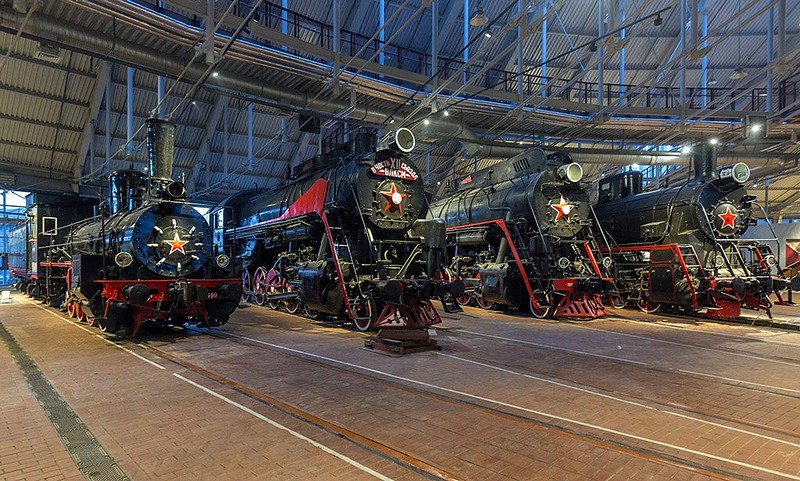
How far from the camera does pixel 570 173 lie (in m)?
11.2

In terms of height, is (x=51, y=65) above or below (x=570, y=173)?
above

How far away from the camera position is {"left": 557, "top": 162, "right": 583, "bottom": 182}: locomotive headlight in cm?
1112

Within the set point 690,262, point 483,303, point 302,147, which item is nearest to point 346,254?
point 483,303

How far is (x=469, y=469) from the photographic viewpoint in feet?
10.2

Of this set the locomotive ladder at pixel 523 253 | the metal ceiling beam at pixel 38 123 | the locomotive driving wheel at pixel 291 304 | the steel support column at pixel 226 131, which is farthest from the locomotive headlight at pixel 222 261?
the metal ceiling beam at pixel 38 123

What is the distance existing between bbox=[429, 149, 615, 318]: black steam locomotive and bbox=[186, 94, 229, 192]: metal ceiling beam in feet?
46.9

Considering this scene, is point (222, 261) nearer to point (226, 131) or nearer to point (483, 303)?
point (483, 303)

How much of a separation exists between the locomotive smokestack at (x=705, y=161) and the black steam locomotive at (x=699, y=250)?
0.02 meters

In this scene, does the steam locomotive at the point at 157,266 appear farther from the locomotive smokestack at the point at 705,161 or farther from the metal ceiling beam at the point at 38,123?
the metal ceiling beam at the point at 38,123

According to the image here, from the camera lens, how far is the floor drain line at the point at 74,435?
306 centimetres

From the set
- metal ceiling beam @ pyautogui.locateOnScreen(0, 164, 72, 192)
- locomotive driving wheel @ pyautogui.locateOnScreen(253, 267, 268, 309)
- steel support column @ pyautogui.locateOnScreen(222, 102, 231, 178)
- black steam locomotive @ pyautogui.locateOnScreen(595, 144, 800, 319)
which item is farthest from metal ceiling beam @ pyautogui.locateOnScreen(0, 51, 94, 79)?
black steam locomotive @ pyautogui.locateOnScreen(595, 144, 800, 319)

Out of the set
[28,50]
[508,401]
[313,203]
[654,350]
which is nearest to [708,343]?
[654,350]

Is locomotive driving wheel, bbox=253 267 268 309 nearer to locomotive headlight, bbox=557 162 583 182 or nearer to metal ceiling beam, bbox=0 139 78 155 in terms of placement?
locomotive headlight, bbox=557 162 583 182

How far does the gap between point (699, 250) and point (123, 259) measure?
482 inches
